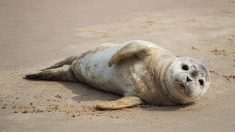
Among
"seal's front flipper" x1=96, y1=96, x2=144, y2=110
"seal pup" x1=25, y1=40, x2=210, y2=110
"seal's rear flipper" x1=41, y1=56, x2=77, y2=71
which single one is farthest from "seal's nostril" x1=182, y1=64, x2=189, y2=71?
"seal's rear flipper" x1=41, y1=56, x2=77, y2=71

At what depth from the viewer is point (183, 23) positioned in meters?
9.45

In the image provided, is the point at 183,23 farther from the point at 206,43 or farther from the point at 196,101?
the point at 196,101

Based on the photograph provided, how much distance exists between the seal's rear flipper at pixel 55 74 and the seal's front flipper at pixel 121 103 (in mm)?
1259

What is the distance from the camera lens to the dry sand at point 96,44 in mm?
4762

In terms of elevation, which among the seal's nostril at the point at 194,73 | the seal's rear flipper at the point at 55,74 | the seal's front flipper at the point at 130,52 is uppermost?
the seal's front flipper at the point at 130,52

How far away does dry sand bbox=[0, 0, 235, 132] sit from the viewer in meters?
4.76

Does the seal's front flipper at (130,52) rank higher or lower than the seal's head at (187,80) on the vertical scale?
higher

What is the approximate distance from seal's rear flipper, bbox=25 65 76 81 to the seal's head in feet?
5.29

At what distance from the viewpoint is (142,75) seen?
534 cm

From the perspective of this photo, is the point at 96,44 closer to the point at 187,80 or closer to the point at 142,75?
the point at 142,75

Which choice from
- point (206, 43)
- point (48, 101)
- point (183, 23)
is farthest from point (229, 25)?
point (48, 101)

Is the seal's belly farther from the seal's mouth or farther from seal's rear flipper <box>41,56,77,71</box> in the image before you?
the seal's mouth

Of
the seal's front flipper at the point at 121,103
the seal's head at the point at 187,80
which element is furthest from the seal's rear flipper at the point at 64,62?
the seal's head at the point at 187,80

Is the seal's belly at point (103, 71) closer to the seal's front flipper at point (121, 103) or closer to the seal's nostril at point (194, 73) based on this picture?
the seal's front flipper at point (121, 103)
